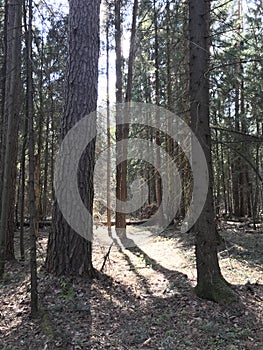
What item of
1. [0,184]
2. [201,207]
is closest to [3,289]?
[0,184]

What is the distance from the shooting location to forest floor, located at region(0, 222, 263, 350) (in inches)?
147

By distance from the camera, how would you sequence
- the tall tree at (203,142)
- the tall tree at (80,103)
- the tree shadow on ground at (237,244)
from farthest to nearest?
the tree shadow on ground at (237,244) < the tall tree at (80,103) < the tall tree at (203,142)

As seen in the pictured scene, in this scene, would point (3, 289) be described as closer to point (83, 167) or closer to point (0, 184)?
point (83, 167)

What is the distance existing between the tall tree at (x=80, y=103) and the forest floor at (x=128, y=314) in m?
0.36

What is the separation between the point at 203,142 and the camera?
489 cm

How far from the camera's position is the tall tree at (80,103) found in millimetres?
5344

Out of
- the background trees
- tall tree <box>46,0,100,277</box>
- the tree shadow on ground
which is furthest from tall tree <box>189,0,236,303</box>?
tall tree <box>46,0,100,277</box>

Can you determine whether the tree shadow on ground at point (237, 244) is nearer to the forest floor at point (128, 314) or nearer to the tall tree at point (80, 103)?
the forest floor at point (128, 314)

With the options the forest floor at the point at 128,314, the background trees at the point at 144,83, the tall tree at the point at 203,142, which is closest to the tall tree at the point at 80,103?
the background trees at the point at 144,83

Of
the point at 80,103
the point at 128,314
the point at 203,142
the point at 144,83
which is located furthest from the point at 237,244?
the point at 144,83

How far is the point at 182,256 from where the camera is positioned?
28.1ft

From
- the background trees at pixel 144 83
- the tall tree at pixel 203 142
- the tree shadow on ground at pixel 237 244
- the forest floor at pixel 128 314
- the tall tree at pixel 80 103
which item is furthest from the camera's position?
the tree shadow on ground at pixel 237 244

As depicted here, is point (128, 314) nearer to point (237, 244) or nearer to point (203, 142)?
point (203, 142)

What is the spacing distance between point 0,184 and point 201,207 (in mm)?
4626
